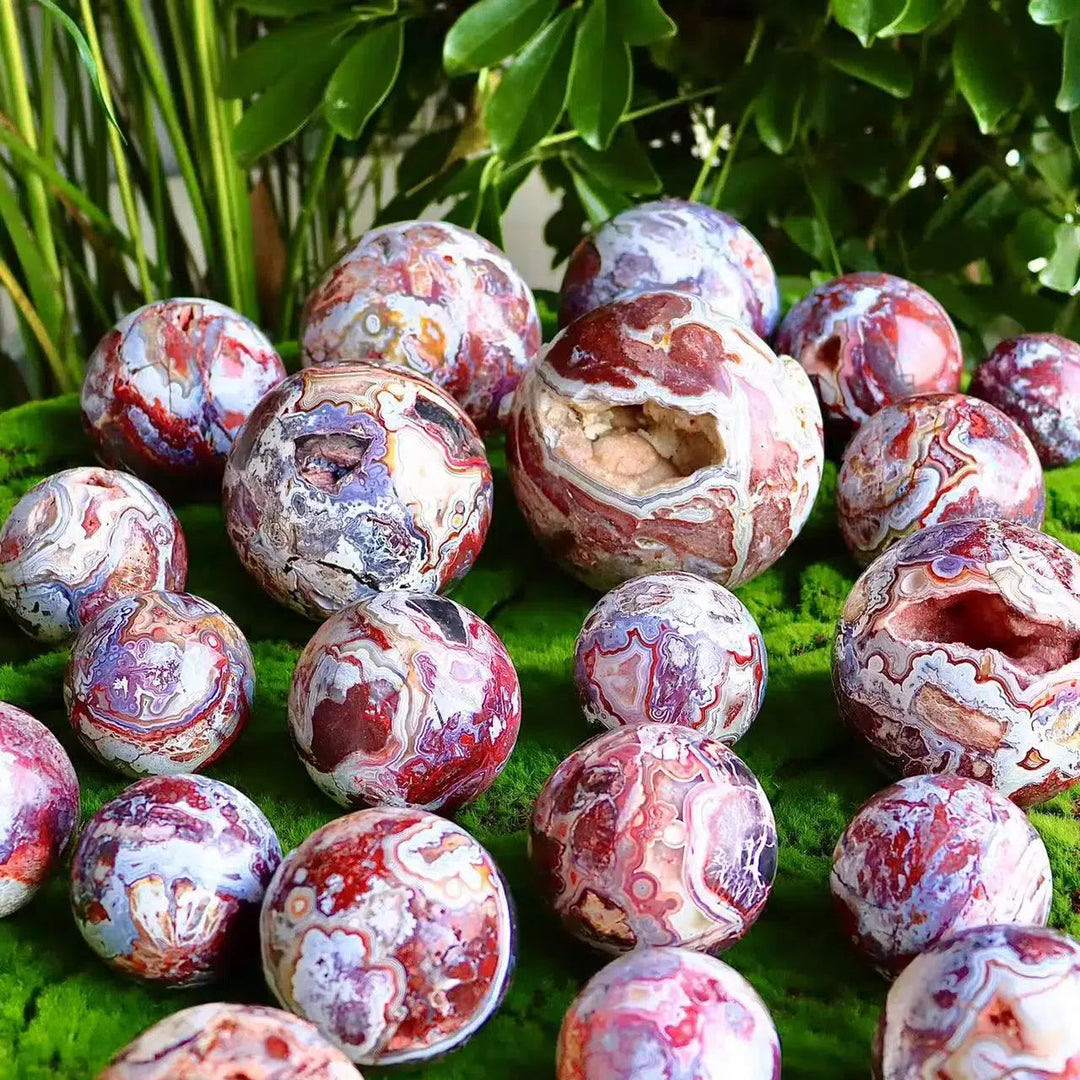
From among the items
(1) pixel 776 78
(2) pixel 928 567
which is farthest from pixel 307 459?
(1) pixel 776 78

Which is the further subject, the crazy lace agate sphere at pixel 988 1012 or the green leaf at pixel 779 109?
the green leaf at pixel 779 109

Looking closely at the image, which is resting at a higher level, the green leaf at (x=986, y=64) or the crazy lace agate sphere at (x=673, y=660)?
the green leaf at (x=986, y=64)

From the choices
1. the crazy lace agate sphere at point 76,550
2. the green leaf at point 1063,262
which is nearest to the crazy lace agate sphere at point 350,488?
the crazy lace agate sphere at point 76,550

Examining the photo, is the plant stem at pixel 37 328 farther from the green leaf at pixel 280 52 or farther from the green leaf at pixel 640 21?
the green leaf at pixel 640 21

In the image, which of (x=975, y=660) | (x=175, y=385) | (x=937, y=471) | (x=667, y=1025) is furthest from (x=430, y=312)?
(x=667, y=1025)

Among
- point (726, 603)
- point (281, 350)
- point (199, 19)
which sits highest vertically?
point (199, 19)

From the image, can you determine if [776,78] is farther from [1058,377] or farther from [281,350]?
[281,350]

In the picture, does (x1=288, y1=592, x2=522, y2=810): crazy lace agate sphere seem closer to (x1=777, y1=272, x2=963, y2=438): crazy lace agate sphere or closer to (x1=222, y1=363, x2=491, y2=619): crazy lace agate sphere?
(x1=222, y1=363, x2=491, y2=619): crazy lace agate sphere
